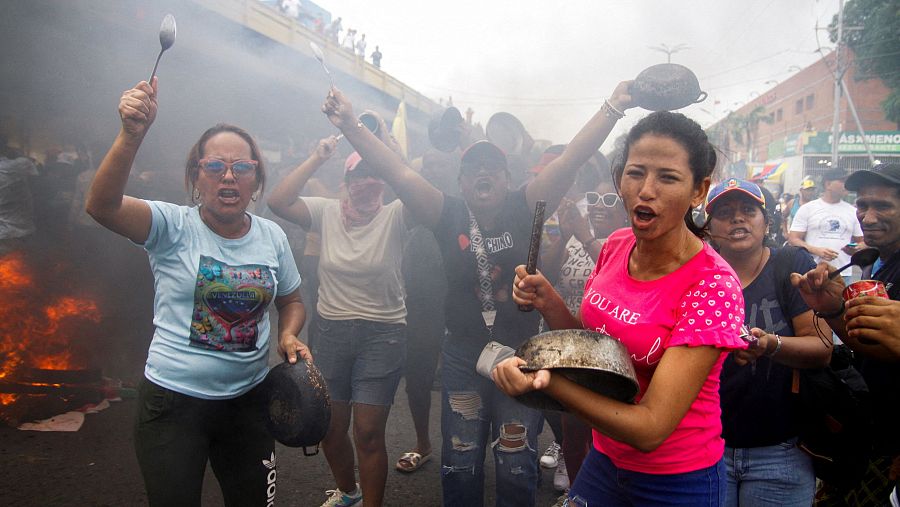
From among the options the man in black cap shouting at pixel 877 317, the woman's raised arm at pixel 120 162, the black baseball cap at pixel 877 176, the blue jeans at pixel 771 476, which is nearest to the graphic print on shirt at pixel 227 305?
the woman's raised arm at pixel 120 162

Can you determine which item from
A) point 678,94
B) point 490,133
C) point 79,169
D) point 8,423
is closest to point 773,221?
point 678,94

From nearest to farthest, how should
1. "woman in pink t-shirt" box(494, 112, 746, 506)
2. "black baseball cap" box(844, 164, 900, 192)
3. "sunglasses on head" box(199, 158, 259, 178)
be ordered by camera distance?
"woman in pink t-shirt" box(494, 112, 746, 506), "sunglasses on head" box(199, 158, 259, 178), "black baseball cap" box(844, 164, 900, 192)

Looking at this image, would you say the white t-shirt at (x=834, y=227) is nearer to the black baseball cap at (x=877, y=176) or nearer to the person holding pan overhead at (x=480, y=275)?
the black baseball cap at (x=877, y=176)

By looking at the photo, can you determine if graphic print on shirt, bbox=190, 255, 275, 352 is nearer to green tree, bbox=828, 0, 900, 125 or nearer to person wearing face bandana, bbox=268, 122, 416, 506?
person wearing face bandana, bbox=268, 122, 416, 506

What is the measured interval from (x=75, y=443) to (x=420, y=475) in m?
2.55

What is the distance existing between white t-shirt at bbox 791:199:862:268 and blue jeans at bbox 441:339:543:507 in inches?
243

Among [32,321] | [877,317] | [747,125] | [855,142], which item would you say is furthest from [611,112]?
[747,125]

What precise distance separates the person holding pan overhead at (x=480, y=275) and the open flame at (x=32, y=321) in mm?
3527

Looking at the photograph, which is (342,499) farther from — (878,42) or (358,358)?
(878,42)

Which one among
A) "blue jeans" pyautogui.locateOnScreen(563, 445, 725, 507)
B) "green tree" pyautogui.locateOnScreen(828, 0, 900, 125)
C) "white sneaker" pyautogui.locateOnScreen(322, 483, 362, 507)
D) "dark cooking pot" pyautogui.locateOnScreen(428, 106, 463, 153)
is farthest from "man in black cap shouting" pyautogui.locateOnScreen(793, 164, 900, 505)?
"green tree" pyautogui.locateOnScreen(828, 0, 900, 125)

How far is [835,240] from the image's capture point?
23.7ft

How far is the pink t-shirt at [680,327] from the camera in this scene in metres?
1.52

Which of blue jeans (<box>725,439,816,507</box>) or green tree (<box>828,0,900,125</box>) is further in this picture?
green tree (<box>828,0,900,125</box>)

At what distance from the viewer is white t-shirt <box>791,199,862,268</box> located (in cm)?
720
